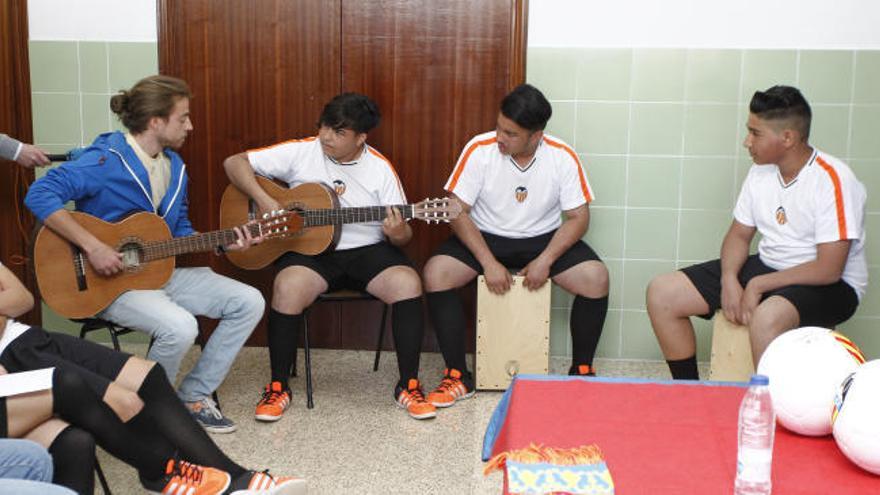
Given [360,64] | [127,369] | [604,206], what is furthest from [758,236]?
[127,369]

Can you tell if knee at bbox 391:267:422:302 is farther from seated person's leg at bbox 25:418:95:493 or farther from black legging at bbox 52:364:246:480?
seated person's leg at bbox 25:418:95:493

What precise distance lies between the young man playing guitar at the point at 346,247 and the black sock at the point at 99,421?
101 centimetres

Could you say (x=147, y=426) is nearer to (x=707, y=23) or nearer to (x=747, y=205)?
(x=747, y=205)

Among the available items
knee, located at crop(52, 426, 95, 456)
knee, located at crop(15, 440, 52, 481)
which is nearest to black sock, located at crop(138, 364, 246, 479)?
knee, located at crop(52, 426, 95, 456)

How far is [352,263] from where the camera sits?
3676mm

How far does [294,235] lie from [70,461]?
5.15ft

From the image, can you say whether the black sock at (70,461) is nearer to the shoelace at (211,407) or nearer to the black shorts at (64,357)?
the black shorts at (64,357)

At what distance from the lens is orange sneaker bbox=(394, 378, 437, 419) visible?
11.2 ft

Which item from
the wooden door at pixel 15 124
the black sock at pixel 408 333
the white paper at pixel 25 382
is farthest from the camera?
the wooden door at pixel 15 124

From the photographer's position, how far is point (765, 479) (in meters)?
1.62

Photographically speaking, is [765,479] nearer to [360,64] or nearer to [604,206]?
[604,206]

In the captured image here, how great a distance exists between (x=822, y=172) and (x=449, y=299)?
4.65 ft

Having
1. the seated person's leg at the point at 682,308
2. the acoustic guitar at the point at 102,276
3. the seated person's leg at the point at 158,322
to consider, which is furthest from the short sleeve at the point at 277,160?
the seated person's leg at the point at 682,308

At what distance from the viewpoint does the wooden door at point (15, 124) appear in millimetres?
3988
